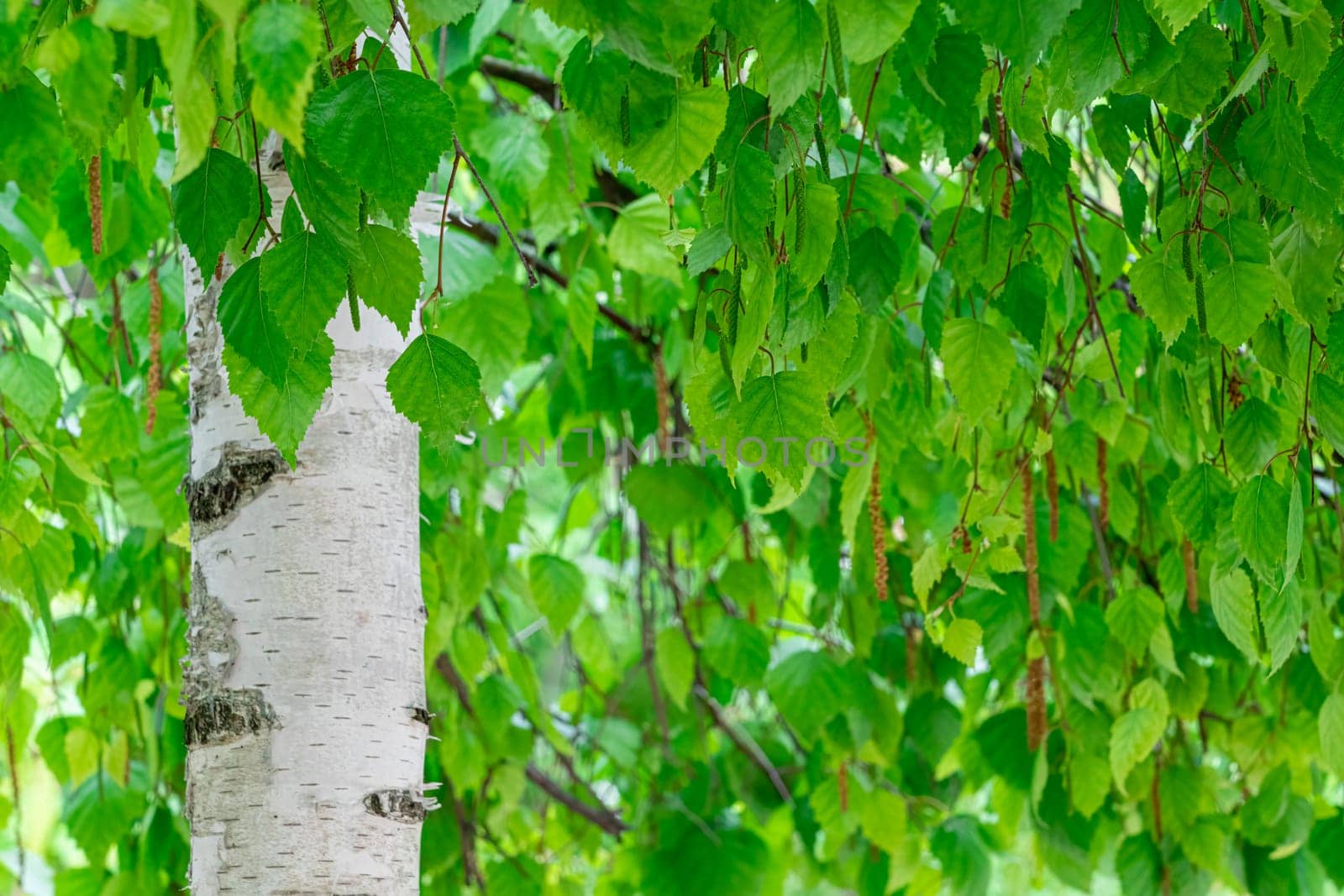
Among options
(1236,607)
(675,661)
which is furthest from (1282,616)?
(675,661)

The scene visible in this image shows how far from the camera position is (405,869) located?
775 millimetres

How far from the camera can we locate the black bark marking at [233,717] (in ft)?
2.48

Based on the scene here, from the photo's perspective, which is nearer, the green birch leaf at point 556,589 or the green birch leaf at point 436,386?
the green birch leaf at point 436,386

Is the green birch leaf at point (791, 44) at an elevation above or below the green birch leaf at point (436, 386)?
above

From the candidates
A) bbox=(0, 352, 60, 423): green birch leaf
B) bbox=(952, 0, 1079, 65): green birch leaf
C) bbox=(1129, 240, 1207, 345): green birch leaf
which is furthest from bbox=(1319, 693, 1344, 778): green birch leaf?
bbox=(0, 352, 60, 423): green birch leaf

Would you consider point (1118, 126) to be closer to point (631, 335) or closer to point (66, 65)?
point (66, 65)

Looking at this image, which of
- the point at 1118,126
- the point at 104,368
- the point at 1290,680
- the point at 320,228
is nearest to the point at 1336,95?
the point at 1118,126

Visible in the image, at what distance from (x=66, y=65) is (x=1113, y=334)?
2.96 ft

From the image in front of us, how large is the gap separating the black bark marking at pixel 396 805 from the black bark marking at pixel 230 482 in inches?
Result: 7.6

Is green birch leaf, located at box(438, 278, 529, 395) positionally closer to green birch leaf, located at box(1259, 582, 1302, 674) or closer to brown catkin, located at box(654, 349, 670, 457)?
brown catkin, located at box(654, 349, 670, 457)

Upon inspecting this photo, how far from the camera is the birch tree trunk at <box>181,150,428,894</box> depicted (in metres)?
0.74

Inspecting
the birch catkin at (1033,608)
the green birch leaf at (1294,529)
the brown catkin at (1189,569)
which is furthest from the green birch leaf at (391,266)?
the brown catkin at (1189,569)

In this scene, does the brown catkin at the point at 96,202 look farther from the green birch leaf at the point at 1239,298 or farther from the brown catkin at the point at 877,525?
the green birch leaf at the point at 1239,298

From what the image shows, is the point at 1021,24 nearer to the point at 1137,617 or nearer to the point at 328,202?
the point at 328,202
